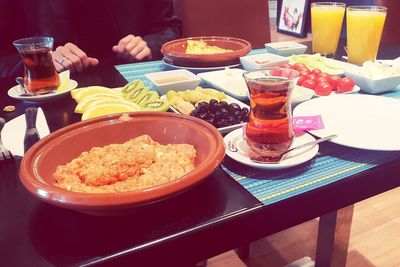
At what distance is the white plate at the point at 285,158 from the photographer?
0.73 metres

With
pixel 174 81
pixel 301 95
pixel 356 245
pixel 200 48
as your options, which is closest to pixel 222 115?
pixel 301 95

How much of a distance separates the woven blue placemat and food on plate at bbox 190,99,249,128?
0.51ft

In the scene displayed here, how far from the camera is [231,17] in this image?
Answer: 2.29 meters

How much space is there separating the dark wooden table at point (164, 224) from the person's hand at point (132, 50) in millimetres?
1015

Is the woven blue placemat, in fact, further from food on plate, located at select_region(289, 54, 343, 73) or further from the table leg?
food on plate, located at select_region(289, 54, 343, 73)

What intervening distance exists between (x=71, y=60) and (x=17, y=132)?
623mm

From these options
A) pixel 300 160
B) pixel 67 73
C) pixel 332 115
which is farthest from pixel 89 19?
pixel 300 160

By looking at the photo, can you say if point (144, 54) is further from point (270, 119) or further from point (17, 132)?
point (270, 119)

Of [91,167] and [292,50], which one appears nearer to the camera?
[91,167]

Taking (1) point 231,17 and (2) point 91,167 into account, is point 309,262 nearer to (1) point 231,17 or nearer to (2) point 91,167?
(2) point 91,167

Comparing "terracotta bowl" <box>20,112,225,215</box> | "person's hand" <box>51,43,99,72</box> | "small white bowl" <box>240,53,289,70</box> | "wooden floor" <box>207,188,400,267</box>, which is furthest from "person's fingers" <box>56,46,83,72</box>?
"wooden floor" <box>207,188,400,267</box>

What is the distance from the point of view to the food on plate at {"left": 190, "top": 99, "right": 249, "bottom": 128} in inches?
36.2

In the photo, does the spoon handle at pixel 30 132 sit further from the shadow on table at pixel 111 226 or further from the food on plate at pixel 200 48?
the food on plate at pixel 200 48

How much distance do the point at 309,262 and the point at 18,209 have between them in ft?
3.81
